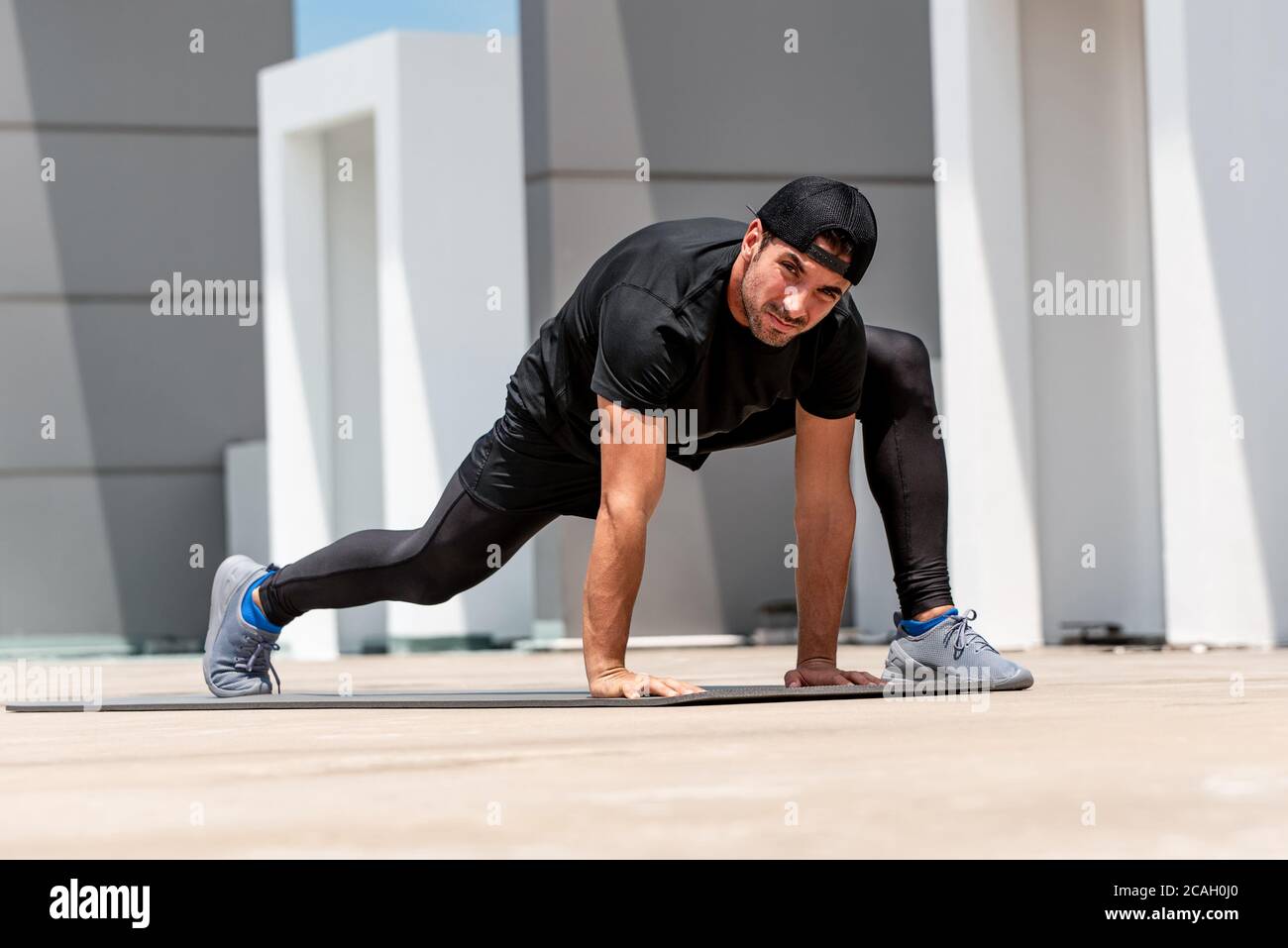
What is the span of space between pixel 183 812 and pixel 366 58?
6.97m

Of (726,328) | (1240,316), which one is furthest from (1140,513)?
(726,328)

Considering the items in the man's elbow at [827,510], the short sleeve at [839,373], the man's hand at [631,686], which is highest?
the short sleeve at [839,373]

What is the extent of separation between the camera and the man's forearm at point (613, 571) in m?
3.19

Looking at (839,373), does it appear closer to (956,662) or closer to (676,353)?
(676,353)

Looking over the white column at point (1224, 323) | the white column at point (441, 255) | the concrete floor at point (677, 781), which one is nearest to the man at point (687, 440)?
the concrete floor at point (677, 781)

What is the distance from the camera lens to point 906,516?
12.0 feet

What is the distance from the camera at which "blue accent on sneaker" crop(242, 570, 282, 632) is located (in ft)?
12.7

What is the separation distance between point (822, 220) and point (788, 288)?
14cm

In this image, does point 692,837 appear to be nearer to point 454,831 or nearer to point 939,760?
point 454,831

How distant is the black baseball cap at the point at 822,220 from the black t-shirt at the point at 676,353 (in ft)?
0.52

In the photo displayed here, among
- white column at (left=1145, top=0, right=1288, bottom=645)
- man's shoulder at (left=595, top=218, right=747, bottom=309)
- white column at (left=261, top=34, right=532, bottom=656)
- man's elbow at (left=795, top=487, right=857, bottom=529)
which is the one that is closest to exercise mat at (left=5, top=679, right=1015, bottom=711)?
man's elbow at (left=795, top=487, right=857, bottom=529)

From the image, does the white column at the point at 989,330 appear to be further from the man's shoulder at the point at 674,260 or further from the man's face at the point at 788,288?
the man's face at the point at 788,288

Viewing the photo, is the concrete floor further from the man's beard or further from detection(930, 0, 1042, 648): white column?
detection(930, 0, 1042, 648): white column

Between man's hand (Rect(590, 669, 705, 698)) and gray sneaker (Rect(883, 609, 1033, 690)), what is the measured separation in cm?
56
